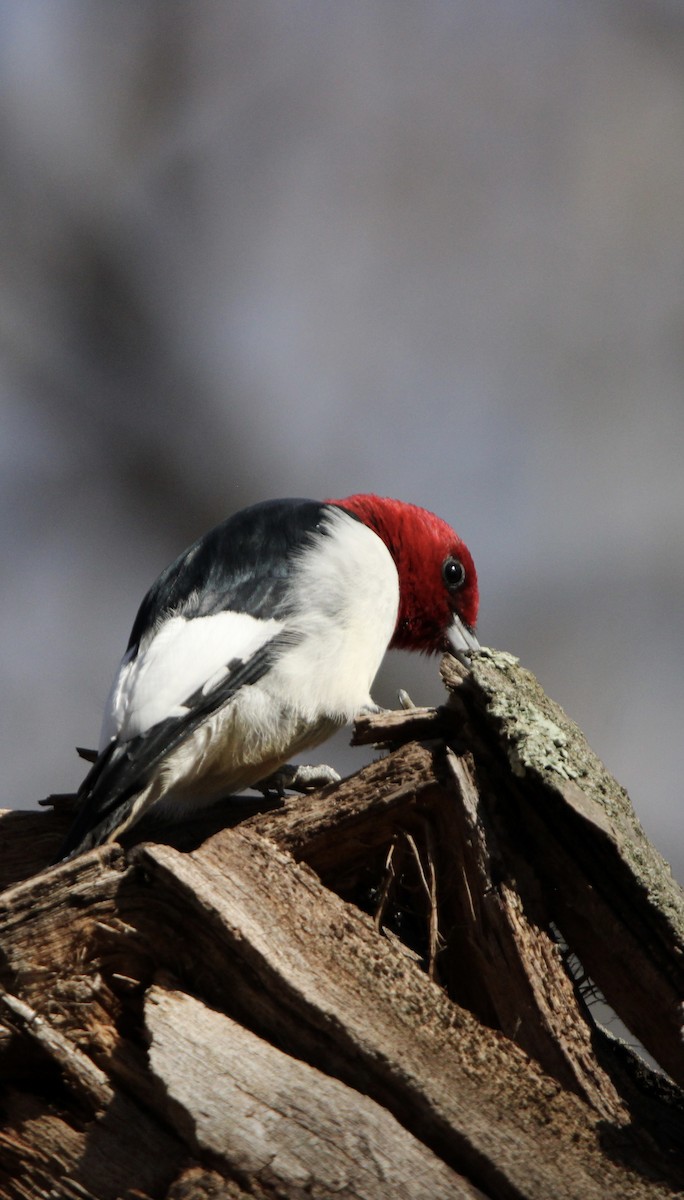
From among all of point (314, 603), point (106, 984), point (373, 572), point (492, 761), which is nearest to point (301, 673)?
point (314, 603)

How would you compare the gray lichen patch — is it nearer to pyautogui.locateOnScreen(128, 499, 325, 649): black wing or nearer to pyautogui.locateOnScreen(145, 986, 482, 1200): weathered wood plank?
pyautogui.locateOnScreen(145, 986, 482, 1200): weathered wood plank

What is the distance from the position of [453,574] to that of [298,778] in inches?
33.5

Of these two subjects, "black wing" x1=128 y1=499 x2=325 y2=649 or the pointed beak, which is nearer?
"black wing" x1=128 y1=499 x2=325 y2=649

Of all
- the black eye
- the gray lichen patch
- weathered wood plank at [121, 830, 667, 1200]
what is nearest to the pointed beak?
the black eye

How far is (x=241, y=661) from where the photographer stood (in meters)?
2.74

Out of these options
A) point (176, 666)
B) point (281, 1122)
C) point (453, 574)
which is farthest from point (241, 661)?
point (281, 1122)

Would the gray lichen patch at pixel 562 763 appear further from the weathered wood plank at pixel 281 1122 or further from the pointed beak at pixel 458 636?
the pointed beak at pixel 458 636

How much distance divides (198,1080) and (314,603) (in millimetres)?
1373

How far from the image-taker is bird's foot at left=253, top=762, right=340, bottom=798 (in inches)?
122

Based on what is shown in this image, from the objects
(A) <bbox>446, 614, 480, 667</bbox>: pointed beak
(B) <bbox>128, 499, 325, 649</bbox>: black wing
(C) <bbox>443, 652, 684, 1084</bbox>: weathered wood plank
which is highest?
(A) <bbox>446, 614, 480, 667</bbox>: pointed beak

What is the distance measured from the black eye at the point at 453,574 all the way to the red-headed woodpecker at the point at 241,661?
251mm

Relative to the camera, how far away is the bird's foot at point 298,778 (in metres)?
3.09

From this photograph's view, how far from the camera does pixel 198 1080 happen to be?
175 cm

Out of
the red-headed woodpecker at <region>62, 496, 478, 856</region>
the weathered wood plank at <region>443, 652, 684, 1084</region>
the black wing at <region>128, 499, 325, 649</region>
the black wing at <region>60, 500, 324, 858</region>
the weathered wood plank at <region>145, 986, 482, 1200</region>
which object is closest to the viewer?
the weathered wood plank at <region>145, 986, 482, 1200</region>
